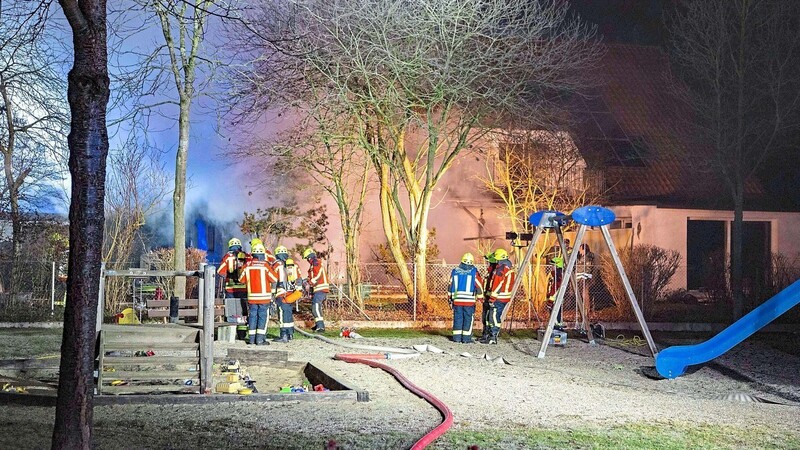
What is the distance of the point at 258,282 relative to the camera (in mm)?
15797

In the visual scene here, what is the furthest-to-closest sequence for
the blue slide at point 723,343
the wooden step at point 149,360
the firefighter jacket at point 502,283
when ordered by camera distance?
the firefighter jacket at point 502,283 → the blue slide at point 723,343 → the wooden step at point 149,360

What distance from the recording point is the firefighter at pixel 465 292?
56.4 ft

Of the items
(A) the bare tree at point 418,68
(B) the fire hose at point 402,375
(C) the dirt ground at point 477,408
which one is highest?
(A) the bare tree at point 418,68

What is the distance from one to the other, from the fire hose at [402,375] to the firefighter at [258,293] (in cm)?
148

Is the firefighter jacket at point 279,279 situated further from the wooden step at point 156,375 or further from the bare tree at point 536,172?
the bare tree at point 536,172

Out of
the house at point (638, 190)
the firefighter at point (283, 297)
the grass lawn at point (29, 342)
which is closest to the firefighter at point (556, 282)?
the firefighter at point (283, 297)

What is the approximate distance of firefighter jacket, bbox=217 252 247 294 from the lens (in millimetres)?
17281

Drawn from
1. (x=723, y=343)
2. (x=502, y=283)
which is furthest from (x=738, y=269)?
(x=723, y=343)

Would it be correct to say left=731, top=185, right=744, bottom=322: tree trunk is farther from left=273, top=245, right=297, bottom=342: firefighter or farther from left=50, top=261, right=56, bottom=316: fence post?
left=50, top=261, right=56, bottom=316: fence post

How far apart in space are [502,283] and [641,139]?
1564 cm

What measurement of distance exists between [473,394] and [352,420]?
2.60m

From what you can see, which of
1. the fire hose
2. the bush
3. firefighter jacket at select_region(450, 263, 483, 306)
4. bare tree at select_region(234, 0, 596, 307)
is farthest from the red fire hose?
the bush

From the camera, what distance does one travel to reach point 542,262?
81.7 ft

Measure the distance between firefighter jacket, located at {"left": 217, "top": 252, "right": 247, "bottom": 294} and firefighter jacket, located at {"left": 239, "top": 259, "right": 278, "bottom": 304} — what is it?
4.49ft
